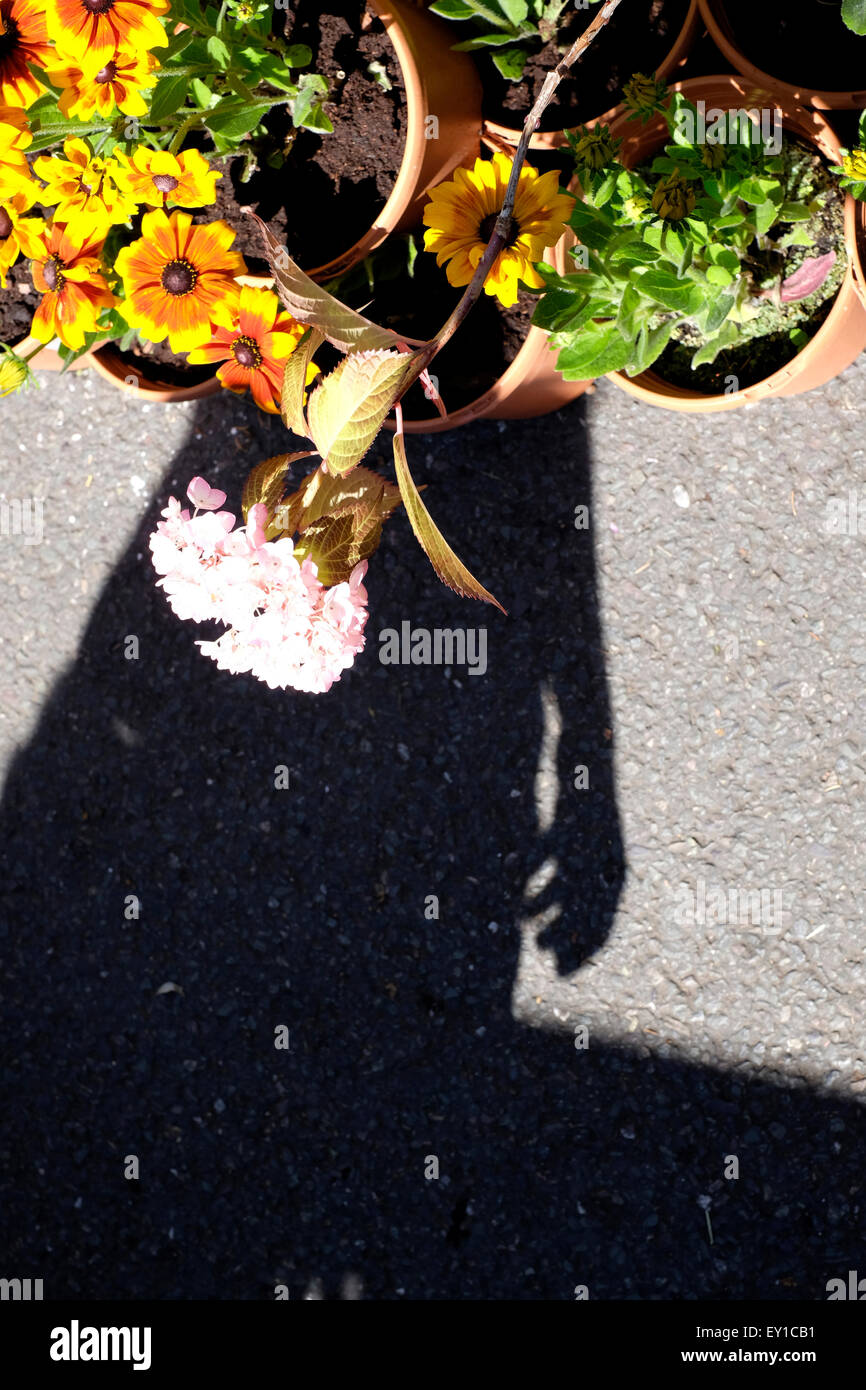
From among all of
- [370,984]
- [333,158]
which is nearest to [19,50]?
[333,158]

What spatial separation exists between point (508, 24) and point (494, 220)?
329mm

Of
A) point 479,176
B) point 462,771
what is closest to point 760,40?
point 479,176

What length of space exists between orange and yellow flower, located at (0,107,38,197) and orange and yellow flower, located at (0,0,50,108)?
0.10 ft

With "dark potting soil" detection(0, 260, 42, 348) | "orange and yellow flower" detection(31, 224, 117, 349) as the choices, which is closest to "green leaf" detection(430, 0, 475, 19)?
"orange and yellow flower" detection(31, 224, 117, 349)

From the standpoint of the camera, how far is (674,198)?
4.57 feet

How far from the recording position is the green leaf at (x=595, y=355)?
145 centimetres

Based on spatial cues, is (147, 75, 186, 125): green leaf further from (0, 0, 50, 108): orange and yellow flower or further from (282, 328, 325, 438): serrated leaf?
(282, 328, 325, 438): serrated leaf

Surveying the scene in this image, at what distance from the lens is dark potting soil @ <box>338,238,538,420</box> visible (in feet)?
5.80

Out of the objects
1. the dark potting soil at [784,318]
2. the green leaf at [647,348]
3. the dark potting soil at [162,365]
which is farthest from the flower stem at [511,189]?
the dark potting soil at [162,365]

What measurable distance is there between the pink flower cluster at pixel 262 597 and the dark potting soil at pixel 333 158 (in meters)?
0.67

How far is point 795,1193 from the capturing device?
2029 millimetres

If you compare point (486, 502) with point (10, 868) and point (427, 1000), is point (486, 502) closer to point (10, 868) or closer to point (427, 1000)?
point (427, 1000)

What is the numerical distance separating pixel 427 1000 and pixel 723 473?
1.13 meters

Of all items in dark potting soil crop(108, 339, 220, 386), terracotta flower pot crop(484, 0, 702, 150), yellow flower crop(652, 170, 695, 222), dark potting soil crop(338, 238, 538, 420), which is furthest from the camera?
dark potting soil crop(108, 339, 220, 386)
